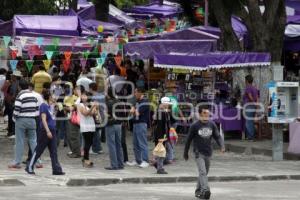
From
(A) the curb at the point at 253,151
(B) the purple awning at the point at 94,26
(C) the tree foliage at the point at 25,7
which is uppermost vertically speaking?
(C) the tree foliage at the point at 25,7

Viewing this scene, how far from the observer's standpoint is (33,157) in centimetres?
1476

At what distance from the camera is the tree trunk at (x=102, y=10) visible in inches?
1345

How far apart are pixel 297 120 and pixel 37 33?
10.3 m

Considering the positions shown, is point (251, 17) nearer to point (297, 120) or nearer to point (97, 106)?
point (297, 120)

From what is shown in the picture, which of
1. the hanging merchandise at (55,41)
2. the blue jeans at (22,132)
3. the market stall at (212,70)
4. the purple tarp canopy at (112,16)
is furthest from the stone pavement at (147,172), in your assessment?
the purple tarp canopy at (112,16)

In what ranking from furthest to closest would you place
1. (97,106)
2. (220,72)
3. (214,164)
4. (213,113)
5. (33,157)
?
1. (220,72)
2. (213,113)
3. (214,164)
4. (97,106)
5. (33,157)

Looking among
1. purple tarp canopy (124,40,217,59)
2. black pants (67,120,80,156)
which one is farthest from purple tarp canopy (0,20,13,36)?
black pants (67,120,80,156)

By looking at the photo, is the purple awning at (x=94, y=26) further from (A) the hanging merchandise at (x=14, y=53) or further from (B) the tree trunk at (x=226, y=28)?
(B) the tree trunk at (x=226, y=28)

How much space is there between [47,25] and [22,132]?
10.9 metres

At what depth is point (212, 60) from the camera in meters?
20.3

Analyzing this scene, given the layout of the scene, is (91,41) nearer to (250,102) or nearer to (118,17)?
(250,102)

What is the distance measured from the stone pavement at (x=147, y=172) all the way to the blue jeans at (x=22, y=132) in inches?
16.3

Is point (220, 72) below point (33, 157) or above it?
above

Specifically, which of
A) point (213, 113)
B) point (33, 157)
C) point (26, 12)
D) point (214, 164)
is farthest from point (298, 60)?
point (33, 157)
